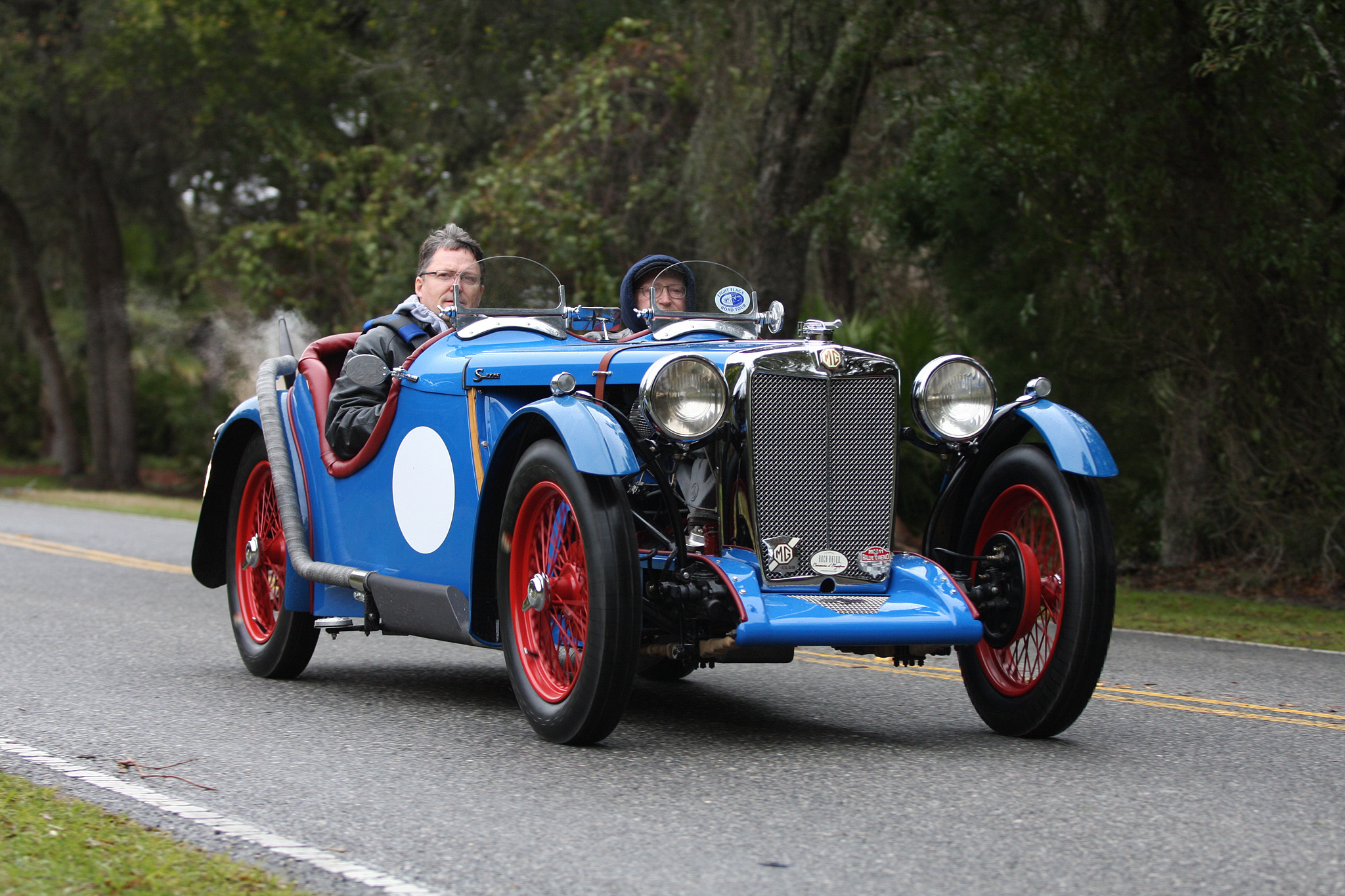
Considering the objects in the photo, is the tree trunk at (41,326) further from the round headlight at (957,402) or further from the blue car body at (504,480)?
the round headlight at (957,402)

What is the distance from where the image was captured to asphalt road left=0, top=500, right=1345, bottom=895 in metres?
3.77

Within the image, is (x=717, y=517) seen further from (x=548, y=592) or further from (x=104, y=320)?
(x=104, y=320)

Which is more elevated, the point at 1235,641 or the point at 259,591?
the point at 259,591

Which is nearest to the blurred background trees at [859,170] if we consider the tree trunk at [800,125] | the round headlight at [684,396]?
the tree trunk at [800,125]

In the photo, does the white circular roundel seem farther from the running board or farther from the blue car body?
the running board

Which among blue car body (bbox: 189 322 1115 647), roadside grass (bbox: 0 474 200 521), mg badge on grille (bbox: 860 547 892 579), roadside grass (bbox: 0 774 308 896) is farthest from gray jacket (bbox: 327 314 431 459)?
roadside grass (bbox: 0 474 200 521)

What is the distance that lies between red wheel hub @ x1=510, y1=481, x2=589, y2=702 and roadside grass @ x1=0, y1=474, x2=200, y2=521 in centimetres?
1530

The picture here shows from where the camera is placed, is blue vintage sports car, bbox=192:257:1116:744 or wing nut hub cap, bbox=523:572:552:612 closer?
blue vintage sports car, bbox=192:257:1116:744

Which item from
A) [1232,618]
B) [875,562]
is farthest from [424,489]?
[1232,618]

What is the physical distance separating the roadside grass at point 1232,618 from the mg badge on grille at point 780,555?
16.6 feet

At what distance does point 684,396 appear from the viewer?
200 inches

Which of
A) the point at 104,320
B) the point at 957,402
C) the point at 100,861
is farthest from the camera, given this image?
the point at 104,320

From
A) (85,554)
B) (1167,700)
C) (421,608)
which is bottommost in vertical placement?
(85,554)

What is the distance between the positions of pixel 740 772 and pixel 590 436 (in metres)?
1.15
